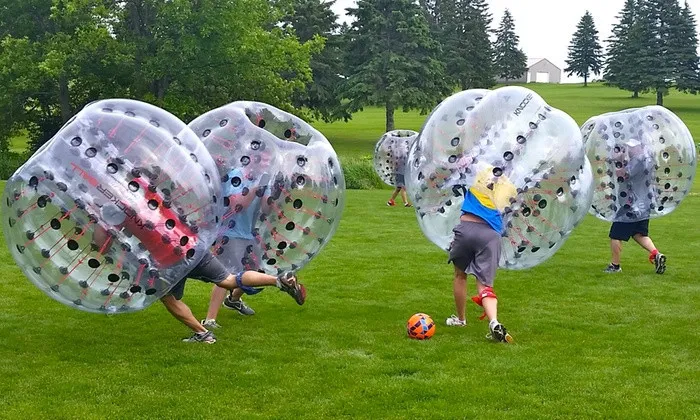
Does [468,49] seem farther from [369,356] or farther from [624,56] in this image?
[369,356]

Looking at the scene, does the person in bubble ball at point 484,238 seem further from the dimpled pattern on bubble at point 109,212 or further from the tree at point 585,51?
the tree at point 585,51

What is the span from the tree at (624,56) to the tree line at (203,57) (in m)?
25.1

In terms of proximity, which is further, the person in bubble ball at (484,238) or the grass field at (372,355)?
the person in bubble ball at (484,238)

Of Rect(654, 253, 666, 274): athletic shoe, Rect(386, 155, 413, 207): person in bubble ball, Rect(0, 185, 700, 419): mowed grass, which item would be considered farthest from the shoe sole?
Rect(386, 155, 413, 207): person in bubble ball

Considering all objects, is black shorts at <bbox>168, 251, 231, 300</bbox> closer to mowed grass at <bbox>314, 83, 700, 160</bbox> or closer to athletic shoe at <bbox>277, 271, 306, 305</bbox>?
athletic shoe at <bbox>277, 271, 306, 305</bbox>

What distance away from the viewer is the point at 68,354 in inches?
267

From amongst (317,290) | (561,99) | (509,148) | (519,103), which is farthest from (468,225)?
(561,99)

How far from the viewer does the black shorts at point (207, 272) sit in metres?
6.73

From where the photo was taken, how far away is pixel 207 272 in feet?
22.3

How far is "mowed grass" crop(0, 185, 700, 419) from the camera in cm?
556

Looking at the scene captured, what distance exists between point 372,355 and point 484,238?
146cm

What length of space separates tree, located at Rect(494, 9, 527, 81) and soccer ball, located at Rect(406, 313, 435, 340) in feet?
268

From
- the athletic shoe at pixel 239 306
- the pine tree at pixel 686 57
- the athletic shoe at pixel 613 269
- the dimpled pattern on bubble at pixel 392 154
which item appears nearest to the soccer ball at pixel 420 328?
the athletic shoe at pixel 239 306

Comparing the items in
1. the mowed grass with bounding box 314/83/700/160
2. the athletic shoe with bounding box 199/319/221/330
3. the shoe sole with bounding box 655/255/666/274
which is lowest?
the mowed grass with bounding box 314/83/700/160
